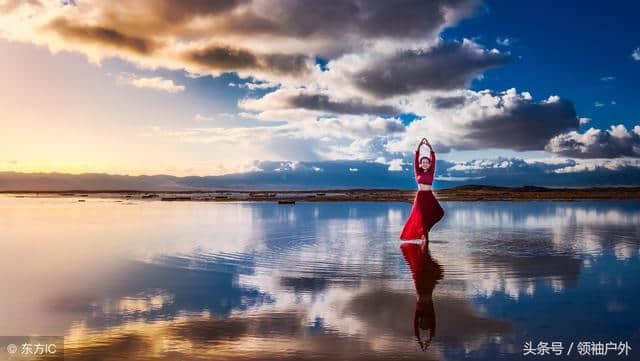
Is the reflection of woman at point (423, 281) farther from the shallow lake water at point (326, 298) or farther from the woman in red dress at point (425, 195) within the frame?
the woman in red dress at point (425, 195)

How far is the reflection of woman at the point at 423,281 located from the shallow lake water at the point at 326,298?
0.16 ft

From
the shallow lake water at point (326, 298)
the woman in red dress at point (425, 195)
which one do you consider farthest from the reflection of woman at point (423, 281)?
the woman in red dress at point (425, 195)

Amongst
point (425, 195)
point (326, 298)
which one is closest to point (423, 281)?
point (326, 298)

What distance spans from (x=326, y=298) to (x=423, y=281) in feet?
12.4

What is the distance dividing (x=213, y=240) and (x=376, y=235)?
973 cm

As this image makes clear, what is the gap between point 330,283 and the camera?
16.2m

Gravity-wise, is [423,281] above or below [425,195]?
below

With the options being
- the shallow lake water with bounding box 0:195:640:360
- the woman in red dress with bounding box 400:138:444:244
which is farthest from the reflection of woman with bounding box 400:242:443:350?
the woman in red dress with bounding box 400:138:444:244

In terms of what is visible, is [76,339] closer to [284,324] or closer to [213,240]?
[284,324]

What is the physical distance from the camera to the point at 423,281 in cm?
1616

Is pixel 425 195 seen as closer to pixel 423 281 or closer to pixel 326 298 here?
pixel 423 281

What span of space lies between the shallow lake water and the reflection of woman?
0.16ft

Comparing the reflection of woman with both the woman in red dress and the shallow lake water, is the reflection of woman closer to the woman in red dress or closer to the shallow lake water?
the shallow lake water

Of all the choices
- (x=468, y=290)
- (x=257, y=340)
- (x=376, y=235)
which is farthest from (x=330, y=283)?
(x=376, y=235)
